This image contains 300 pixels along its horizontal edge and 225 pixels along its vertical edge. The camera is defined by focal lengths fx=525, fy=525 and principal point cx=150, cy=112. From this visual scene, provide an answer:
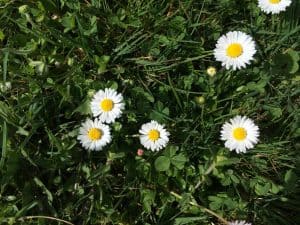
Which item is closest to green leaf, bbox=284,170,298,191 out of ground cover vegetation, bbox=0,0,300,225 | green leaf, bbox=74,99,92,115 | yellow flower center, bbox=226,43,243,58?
ground cover vegetation, bbox=0,0,300,225

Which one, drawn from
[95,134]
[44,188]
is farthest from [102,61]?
[44,188]

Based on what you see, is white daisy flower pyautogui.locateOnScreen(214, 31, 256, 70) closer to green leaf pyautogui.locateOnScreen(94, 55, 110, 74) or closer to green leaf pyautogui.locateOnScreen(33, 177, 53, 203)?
green leaf pyautogui.locateOnScreen(94, 55, 110, 74)

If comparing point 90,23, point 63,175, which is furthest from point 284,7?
point 63,175

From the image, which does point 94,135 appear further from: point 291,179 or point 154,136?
point 291,179

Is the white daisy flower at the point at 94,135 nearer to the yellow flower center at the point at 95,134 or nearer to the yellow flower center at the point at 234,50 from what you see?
the yellow flower center at the point at 95,134

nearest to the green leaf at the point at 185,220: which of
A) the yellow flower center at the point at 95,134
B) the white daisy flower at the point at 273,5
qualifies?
the yellow flower center at the point at 95,134
